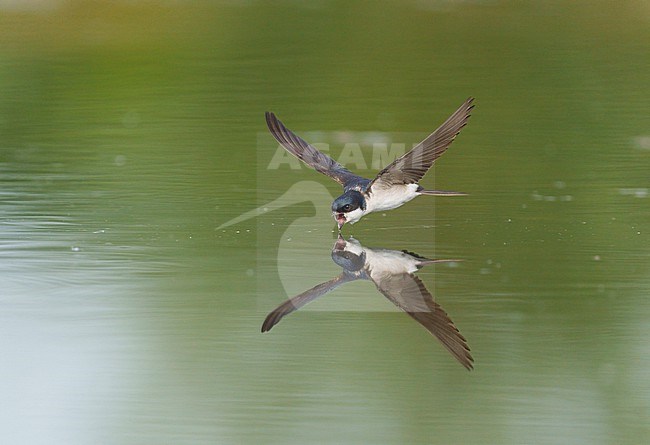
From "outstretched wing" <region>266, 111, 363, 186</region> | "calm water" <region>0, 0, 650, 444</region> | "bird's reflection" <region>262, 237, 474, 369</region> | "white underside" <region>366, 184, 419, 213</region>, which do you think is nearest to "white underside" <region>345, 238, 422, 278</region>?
"bird's reflection" <region>262, 237, 474, 369</region>

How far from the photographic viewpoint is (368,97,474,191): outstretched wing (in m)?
5.03

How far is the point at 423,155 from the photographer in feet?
16.9

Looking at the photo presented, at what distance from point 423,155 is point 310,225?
0.63 meters

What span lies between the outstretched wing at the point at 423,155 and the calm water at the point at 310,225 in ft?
0.82

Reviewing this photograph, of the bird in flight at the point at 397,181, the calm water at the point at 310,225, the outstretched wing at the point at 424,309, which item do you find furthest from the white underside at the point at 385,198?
the outstretched wing at the point at 424,309

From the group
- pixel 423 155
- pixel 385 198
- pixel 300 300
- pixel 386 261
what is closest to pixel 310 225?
pixel 385 198

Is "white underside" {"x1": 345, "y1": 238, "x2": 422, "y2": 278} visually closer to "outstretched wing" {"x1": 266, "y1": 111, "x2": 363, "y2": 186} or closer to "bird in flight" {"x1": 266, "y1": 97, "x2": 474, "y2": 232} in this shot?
"bird in flight" {"x1": 266, "y1": 97, "x2": 474, "y2": 232}

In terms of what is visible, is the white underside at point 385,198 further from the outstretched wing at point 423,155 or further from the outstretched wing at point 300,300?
the outstretched wing at point 300,300

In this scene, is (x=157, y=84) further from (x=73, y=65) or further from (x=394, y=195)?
Result: (x=394, y=195)

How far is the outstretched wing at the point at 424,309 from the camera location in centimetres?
365

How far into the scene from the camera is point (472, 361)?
357 centimetres

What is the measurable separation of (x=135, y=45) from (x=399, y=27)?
2.00 m

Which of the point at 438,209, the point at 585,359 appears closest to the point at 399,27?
the point at 438,209

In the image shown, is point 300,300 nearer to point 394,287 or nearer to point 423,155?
point 394,287
